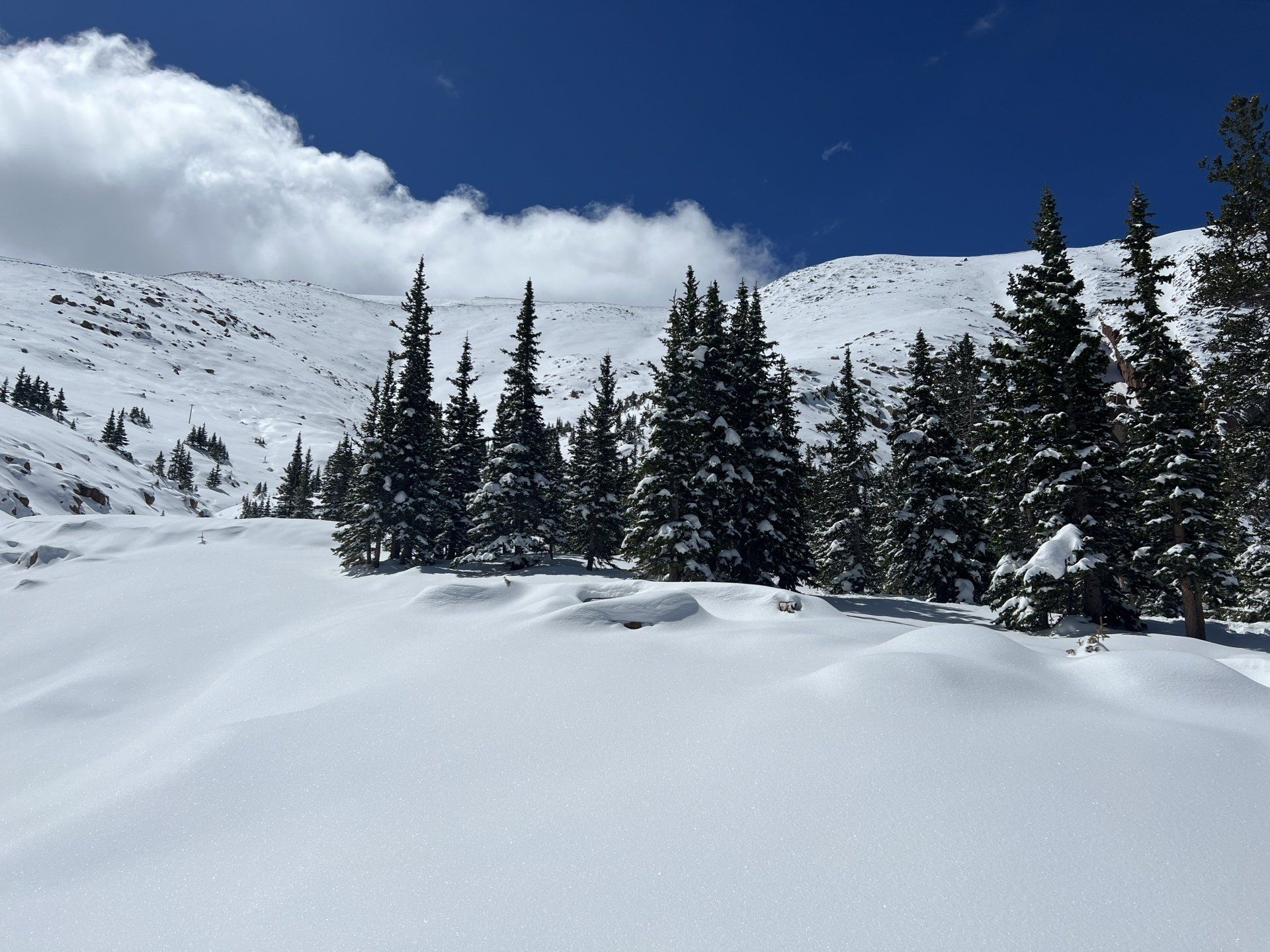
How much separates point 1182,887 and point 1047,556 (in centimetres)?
1395

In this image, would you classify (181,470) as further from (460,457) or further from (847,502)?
(847,502)

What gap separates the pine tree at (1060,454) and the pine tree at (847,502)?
45.2 ft

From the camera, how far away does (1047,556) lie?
15.1m

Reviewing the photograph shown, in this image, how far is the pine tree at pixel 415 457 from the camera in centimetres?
3144

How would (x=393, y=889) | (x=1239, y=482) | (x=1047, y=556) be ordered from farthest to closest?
(x=1239, y=482), (x=1047, y=556), (x=393, y=889)

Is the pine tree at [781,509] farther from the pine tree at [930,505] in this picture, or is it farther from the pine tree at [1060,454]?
the pine tree at [1060,454]

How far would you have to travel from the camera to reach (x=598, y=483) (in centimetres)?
3947

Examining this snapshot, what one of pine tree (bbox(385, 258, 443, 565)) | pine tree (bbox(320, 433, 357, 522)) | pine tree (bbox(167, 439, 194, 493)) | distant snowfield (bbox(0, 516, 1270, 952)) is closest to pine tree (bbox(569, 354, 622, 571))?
pine tree (bbox(385, 258, 443, 565))

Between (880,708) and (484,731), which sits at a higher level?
(880,708)

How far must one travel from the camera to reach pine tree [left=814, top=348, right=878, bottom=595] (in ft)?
106

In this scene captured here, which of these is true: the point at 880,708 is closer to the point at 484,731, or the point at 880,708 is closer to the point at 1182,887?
the point at 1182,887

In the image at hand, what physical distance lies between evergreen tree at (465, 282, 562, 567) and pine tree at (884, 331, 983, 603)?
17.4 meters

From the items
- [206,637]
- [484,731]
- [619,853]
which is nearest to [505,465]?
[206,637]

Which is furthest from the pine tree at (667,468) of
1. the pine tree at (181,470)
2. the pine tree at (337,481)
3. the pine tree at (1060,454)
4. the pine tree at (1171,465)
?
the pine tree at (181,470)
